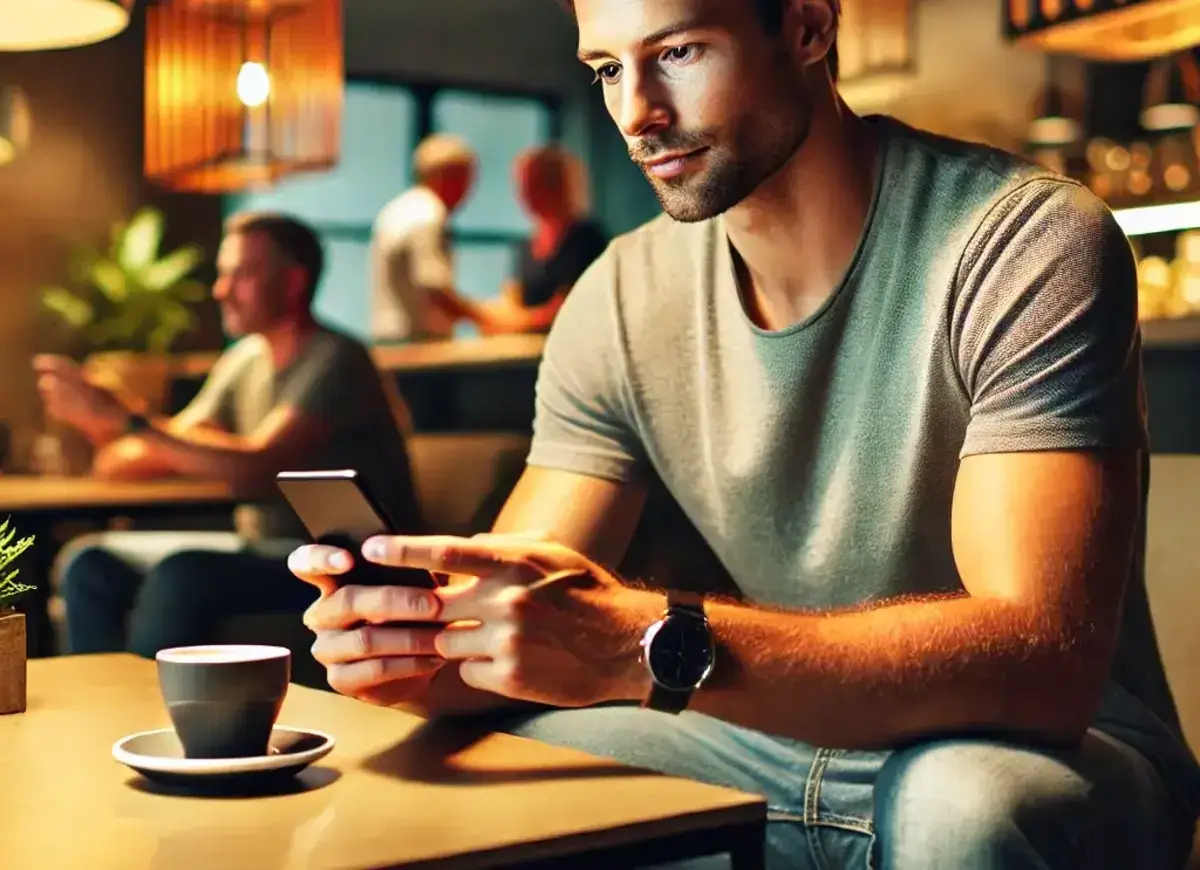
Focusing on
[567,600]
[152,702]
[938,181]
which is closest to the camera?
[567,600]

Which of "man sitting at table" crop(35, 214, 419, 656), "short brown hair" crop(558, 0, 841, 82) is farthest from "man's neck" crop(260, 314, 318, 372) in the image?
"short brown hair" crop(558, 0, 841, 82)

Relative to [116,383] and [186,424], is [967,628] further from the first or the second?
[116,383]

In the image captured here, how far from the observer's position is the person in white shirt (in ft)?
19.4

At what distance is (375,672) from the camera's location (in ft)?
3.91

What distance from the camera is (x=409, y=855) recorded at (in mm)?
837

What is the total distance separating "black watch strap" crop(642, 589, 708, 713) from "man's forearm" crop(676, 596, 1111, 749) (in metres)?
0.01

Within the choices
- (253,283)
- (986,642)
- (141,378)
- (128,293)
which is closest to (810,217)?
(986,642)

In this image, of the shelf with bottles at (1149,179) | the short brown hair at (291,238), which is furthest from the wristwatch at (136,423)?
the shelf with bottles at (1149,179)

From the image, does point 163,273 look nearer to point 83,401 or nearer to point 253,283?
point 253,283

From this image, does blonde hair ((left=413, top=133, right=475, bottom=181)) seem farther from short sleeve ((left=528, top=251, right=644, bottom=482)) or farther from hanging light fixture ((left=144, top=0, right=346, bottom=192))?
short sleeve ((left=528, top=251, right=644, bottom=482))

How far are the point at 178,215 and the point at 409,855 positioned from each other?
7.48 metres

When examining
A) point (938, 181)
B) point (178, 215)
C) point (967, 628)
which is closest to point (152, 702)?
point (967, 628)

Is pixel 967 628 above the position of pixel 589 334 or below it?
below

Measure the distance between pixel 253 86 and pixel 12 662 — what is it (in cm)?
421
